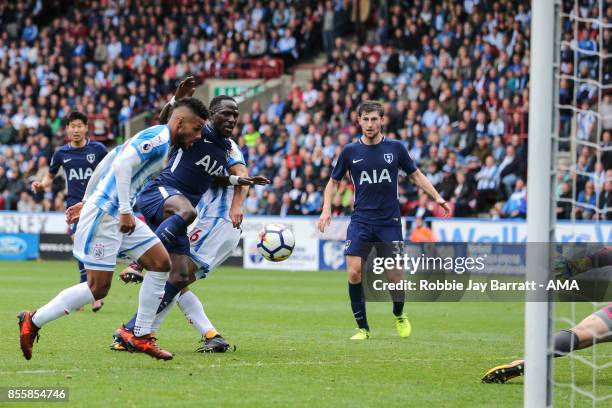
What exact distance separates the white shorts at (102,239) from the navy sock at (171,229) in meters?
0.66

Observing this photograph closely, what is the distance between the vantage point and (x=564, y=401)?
7.39m

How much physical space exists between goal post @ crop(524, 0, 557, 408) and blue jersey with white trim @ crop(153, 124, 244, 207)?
433 centimetres

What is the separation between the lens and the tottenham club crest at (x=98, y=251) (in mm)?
8625

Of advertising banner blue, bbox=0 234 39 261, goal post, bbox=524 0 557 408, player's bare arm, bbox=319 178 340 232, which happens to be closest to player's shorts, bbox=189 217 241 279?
player's bare arm, bbox=319 178 340 232

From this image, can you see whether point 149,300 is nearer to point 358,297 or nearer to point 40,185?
point 358,297

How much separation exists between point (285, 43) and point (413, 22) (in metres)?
5.27

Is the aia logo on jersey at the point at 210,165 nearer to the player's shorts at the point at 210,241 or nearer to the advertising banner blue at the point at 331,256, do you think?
the player's shorts at the point at 210,241

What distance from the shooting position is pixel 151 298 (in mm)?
9086

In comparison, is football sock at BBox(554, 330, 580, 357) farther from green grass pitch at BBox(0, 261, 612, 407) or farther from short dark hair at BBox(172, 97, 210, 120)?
short dark hair at BBox(172, 97, 210, 120)

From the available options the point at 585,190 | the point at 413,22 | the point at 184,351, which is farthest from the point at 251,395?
the point at 413,22

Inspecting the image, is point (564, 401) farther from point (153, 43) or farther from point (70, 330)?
point (153, 43)

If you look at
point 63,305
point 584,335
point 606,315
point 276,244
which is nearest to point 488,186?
point 276,244

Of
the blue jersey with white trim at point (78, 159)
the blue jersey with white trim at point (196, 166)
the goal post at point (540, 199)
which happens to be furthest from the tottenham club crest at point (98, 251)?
the blue jersey with white trim at point (78, 159)

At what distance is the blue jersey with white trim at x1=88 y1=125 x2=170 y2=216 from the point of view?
27.8 feet
